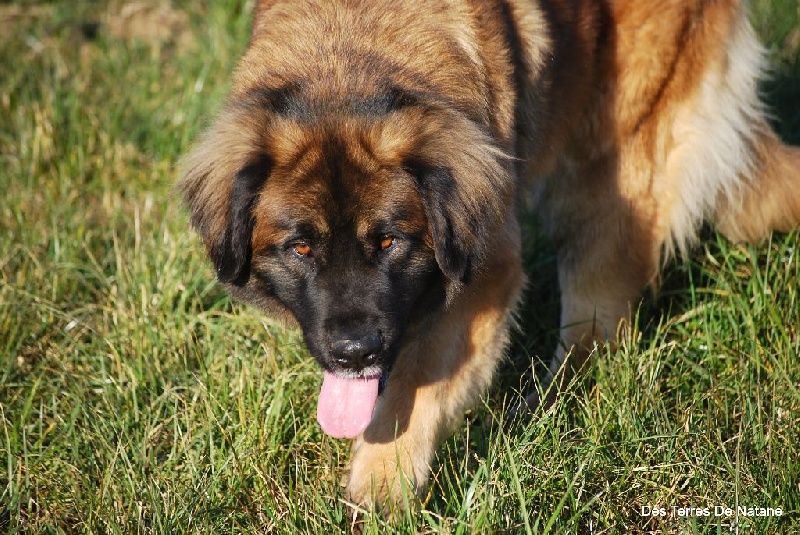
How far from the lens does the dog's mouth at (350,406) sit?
302cm

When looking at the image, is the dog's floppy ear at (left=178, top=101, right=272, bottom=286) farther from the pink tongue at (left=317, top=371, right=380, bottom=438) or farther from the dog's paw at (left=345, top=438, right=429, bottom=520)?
the dog's paw at (left=345, top=438, right=429, bottom=520)

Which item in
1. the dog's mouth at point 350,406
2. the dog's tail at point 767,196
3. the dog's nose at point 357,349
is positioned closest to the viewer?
the dog's nose at point 357,349

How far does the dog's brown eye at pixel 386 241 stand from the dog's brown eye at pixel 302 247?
0.22 metres

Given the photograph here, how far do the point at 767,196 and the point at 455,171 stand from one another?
5.67 feet

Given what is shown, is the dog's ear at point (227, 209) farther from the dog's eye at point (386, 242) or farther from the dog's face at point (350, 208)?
the dog's eye at point (386, 242)

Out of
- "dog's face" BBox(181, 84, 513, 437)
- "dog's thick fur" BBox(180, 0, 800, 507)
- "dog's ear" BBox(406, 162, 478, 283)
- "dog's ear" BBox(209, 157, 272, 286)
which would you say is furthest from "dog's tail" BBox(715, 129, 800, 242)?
"dog's ear" BBox(209, 157, 272, 286)

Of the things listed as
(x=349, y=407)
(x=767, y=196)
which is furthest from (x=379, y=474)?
(x=767, y=196)

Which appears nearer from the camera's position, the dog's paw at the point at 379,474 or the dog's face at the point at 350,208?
the dog's face at the point at 350,208

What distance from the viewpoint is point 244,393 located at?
3.39 metres

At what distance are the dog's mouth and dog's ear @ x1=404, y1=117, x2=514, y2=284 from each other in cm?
44

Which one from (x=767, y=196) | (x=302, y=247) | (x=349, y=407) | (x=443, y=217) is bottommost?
(x=349, y=407)

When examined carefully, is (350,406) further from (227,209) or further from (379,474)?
(227,209)

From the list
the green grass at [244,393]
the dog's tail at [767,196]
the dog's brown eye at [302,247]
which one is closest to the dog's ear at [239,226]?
the dog's brown eye at [302,247]

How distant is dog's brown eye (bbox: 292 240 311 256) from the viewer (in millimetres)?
2869
